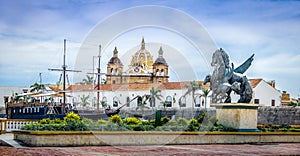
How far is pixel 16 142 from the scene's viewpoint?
55.8ft

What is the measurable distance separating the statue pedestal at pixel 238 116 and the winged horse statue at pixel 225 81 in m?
0.61

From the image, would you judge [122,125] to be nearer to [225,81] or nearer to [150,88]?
[225,81]

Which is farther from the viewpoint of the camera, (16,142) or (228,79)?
(228,79)

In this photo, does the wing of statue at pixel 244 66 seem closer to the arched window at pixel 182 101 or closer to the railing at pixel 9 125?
the railing at pixel 9 125

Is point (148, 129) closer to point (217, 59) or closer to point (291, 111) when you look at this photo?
point (217, 59)

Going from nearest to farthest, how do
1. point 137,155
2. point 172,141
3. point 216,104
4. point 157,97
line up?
1. point 137,155
2. point 172,141
3. point 216,104
4. point 157,97

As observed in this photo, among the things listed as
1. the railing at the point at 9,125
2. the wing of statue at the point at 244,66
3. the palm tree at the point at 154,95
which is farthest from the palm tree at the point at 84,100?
the wing of statue at the point at 244,66

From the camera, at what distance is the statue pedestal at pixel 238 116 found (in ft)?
71.1

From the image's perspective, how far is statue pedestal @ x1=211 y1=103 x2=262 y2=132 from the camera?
21672mm

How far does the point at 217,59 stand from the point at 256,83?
51915mm

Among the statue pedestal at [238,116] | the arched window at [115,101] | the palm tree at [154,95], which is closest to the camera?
the statue pedestal at [238,116]

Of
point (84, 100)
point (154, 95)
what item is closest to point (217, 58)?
point (154, 95)

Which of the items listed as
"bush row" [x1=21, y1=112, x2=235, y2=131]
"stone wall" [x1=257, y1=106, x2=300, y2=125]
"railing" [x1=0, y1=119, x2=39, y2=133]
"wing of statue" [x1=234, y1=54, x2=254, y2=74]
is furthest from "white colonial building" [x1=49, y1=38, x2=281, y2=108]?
"bush row" [x1=21, y1=112, x2=235, y2=131]

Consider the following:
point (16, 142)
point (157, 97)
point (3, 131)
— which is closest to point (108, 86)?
point (157, 97)
